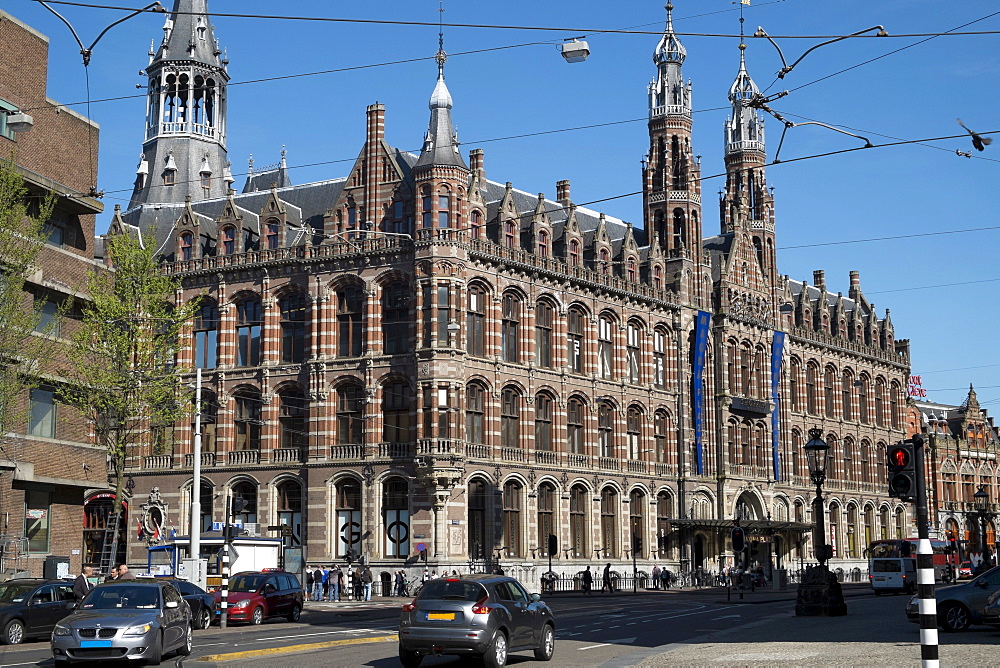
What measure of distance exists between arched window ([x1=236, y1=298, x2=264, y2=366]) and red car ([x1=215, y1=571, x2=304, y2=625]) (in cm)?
2373

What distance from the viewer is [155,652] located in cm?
2114

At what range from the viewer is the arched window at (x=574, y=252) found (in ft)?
206

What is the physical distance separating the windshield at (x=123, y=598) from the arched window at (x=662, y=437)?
4750 cm

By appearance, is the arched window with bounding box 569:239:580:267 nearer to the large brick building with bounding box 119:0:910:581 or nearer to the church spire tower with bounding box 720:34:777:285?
the large brick building with bounding box 119:0:910:581

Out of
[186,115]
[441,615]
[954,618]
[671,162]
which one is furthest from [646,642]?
[186,115]

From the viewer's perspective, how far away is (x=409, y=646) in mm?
20641

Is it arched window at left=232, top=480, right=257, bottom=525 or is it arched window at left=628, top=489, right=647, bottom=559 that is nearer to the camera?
arched window at left=232, top=480, right=257, bottom=525

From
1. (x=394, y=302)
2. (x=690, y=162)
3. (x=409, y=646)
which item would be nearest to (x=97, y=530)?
(x=394, y=302)

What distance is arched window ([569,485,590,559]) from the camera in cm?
6100

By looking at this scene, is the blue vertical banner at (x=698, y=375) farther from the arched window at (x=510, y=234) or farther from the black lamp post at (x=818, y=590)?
the black lamp post at (x=818, y=590)

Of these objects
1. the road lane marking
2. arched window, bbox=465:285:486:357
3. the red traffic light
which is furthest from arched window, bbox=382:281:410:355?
the red traffic light

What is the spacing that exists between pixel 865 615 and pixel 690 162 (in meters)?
41.2

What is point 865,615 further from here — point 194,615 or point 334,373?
point 334,373

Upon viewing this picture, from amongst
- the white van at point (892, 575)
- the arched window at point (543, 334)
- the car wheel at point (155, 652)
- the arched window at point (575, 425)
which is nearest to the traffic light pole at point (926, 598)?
the car wheel at point (155, 652)
